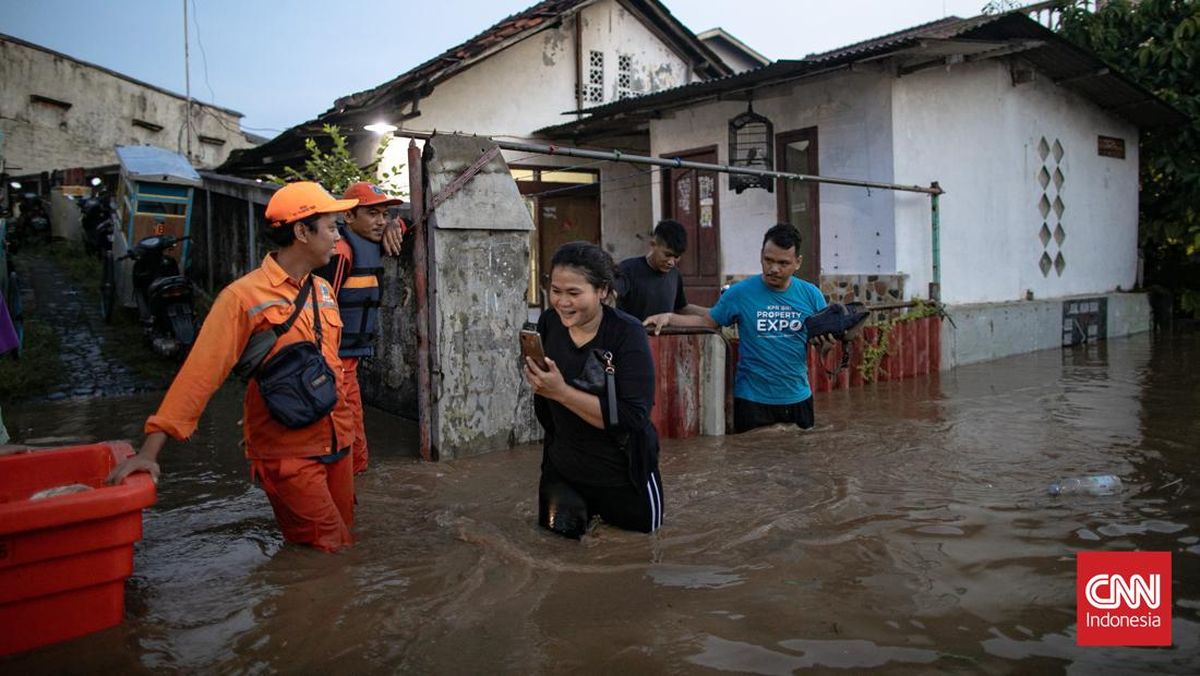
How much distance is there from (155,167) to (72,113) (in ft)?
50.5

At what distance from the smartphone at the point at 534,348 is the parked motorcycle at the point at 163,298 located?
279 inches

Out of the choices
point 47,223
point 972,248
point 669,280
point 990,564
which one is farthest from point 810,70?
point 47,223

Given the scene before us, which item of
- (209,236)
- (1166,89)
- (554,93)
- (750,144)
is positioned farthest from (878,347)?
(209,236)

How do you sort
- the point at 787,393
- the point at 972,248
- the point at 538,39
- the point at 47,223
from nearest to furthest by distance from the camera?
the point at 787,393, the point at 972,248, the point at 538,39, the point at 47,223

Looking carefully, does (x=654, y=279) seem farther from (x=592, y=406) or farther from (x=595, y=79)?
(x=595, y=79)

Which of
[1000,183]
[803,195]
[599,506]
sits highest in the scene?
[1000,183]

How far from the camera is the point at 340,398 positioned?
4102mm

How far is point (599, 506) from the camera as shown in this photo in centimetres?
408

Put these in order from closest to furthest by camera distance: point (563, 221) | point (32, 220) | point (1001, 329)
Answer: point (1001, 329)
point (563, 221)
point (32, 220)

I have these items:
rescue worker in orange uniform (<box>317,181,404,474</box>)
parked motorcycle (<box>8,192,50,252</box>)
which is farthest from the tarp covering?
rescue worker in orange uniform (<box>317,181,404,474</box>)

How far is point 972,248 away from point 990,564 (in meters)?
9.12

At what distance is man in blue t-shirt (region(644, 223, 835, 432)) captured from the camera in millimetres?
6012

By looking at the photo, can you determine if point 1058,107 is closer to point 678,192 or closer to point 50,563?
point 678,192

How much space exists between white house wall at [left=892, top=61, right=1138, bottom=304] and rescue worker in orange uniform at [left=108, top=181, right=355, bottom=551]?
872 centimetres
